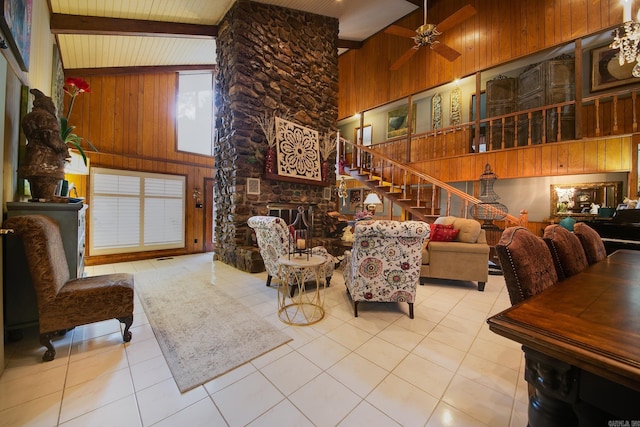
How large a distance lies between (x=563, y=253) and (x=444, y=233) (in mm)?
2163

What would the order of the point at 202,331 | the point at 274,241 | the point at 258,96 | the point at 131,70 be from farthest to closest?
1. the point at 131,70
2. the point at 258,96
3. the point at 274,241
4. the point at 202,331

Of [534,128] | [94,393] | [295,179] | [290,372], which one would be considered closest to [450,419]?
[290,372]

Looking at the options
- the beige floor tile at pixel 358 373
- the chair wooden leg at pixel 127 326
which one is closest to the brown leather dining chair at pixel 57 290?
the chair wooden leg at pixel 127 326

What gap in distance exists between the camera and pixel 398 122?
336 inches

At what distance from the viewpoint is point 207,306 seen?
8.63ft

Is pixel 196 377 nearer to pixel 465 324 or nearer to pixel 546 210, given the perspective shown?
pixel 465 324

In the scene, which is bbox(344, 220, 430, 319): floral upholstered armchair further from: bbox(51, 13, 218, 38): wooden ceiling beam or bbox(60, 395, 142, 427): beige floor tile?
bbox(51, 13, 218, 38): wooden ceiling beam

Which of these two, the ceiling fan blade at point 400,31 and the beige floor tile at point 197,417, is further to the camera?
the ceiling fan blade at point 400,31

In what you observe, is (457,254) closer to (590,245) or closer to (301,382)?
(590,245)

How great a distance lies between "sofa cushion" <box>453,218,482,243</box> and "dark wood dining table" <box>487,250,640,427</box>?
277cm

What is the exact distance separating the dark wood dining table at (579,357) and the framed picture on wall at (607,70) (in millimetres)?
7591

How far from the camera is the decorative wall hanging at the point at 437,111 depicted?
24.8ft

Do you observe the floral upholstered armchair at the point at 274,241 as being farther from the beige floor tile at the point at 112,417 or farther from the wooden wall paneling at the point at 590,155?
the wooden wall paneling at the point at 590,155

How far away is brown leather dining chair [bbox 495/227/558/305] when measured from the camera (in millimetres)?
1027
